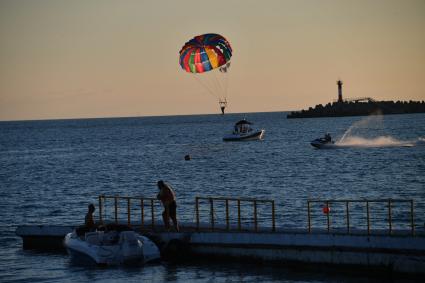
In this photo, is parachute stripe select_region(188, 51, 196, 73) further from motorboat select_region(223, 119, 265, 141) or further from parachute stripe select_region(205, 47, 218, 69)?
motorboat select_region(223, 119, 265, 141)

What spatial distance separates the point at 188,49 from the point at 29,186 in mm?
14600

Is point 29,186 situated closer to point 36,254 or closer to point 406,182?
point 406,182

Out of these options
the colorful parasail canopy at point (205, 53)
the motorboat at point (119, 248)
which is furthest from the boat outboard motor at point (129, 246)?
the colorful parasail canopy at point (205, 53)

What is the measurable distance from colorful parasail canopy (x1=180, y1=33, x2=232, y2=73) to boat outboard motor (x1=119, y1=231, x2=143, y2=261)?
33393 millimetres

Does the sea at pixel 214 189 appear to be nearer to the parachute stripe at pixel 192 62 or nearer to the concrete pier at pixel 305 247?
the concrete pier at pixel 305 247

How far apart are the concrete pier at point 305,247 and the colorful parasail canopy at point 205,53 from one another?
31.6 meters

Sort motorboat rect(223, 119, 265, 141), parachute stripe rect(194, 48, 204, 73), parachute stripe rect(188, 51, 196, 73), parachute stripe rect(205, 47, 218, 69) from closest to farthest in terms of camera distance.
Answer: parachute stripe rect(205, 47, 218, 69)
parachute stripe rect(194, 48, 204, 73)
parachute stripe rect(188, 51, 196, 73)
motorboat rect(223, 119, 265, 141)

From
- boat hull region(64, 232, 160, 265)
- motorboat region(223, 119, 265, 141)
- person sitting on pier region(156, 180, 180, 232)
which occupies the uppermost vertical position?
motorboat region(223, 119, 265, 141)

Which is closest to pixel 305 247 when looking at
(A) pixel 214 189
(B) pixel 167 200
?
(B) pixel 167 200

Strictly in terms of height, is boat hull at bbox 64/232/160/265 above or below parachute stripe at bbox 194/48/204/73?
below

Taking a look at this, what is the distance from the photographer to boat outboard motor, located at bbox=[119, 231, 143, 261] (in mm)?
28469

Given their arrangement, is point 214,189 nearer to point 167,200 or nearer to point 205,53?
point 205,53

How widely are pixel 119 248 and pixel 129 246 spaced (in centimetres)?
32

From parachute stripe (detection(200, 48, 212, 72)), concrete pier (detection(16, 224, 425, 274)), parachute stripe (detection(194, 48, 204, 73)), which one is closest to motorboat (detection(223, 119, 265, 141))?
parachute stripe (detection(194, 48, 204, 73))
